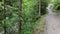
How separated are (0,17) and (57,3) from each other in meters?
19.8

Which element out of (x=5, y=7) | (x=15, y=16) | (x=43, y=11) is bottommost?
(x=43, y=11)

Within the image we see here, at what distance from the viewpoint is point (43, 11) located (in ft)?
68.0

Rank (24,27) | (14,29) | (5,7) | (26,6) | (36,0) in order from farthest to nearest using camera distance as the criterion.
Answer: (36,0) → (26,6) → (24,27) → (14,29) → (5,7)

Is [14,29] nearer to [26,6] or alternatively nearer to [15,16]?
[15,16]

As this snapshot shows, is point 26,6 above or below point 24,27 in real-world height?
above

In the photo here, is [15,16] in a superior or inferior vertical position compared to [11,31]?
superior

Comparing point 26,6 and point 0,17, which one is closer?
point 0,17

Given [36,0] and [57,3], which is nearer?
[36,0]

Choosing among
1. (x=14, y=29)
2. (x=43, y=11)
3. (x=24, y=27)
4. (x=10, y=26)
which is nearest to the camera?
(x=10, y=26)

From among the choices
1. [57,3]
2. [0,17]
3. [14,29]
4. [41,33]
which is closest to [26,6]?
[41,33]

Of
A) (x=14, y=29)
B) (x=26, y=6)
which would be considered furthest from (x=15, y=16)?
(x=26, y=6)

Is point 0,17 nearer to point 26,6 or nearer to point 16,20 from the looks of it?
A: point 16,20

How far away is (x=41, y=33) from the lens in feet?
33.3

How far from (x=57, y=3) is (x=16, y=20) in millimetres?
18267
